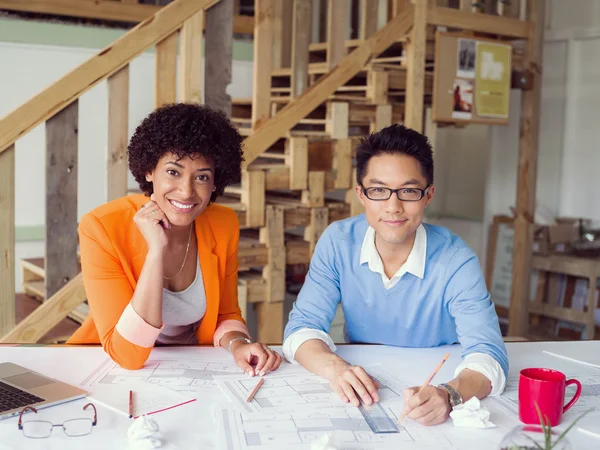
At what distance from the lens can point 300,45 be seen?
159 inches

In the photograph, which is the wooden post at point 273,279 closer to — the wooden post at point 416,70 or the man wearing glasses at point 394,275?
the wooden post at point 416,70

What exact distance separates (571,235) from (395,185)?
3.54 meters

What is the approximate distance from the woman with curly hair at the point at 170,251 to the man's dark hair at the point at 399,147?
16.3 inches

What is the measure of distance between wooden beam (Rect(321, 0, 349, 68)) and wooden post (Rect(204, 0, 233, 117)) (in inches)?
28.9

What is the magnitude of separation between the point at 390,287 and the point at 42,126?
3214mm

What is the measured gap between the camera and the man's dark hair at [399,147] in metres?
2.05

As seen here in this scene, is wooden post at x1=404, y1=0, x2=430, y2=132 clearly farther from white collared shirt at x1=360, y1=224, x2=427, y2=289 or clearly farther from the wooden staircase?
white collared shirt at x1=360, y1=224, x2=427, y2=289

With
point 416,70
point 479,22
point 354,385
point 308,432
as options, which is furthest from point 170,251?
point 479,22

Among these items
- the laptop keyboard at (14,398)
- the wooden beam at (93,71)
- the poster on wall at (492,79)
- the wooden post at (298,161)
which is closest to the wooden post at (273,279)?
the wooden post at (298,161)

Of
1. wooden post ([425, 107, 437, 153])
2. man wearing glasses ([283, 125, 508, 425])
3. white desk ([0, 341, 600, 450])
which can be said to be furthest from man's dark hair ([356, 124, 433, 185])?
wooden post ([425, 107, 437, 153])

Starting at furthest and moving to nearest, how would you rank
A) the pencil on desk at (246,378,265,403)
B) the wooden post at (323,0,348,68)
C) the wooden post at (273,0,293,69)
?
the wooden post at (273,0,293,69) → the wooden post at (323,0,348,68) → the pencil on desk at (246,378,265,403)

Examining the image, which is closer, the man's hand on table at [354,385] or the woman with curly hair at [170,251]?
the man's hand on table at [354,385]

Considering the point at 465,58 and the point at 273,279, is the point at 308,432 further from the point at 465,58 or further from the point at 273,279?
the point at 465,58

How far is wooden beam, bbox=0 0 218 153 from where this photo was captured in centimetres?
A: 282
